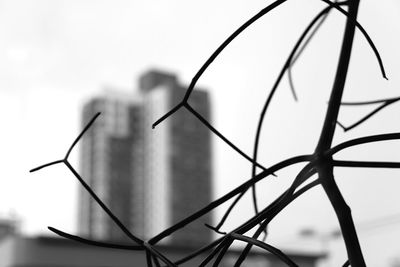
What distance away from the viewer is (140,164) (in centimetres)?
1058

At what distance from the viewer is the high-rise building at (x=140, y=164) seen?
1025 cm

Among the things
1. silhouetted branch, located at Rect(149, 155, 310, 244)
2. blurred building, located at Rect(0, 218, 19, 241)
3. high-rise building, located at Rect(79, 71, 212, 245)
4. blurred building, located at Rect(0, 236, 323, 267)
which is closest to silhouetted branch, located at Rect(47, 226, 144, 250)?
silhouetted branch, located at Rect(149, 155, 310, 244)

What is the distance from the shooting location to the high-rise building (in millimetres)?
10250

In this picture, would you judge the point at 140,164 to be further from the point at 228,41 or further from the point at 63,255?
the point at 228,41

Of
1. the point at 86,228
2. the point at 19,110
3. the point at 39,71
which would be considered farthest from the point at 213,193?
the point at 19,110

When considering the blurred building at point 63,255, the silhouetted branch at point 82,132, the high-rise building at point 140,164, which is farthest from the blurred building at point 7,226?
the silhouetted branch at point 82,132

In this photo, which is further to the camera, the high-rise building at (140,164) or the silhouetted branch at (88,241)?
the high-rise building at (140,164)

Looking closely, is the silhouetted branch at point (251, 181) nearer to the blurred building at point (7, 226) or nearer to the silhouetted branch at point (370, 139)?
the silhouetted branch at point (370, 139)

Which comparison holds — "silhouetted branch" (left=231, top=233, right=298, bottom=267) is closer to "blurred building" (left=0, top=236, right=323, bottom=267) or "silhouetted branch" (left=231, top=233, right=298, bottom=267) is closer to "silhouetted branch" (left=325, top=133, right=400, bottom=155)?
"silhouetted branch" (left=325, top=133, right=400, bottom=155)

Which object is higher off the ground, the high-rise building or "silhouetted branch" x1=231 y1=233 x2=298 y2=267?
the high-rise building

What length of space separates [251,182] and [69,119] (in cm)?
952

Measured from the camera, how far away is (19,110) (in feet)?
23.9

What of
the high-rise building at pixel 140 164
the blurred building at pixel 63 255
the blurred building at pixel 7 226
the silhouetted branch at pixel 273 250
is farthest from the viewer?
the blurred building at pixel 7 226

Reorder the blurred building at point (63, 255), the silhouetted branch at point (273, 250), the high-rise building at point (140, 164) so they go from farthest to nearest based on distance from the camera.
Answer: the high-rise building at point (140, 164), the blurred building at point (63, 255), the silhouetted branch at point (273, 250)
